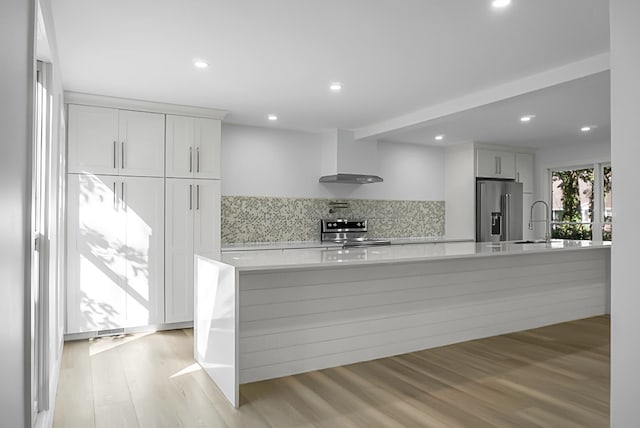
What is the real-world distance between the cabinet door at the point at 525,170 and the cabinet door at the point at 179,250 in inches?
210

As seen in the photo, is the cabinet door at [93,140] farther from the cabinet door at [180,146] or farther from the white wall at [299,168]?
the white wall at [299,168]

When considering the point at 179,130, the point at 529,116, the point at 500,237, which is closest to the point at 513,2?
the point at 529,116

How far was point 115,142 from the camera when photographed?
4316 mm

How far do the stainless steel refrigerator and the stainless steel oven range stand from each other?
1755 mm

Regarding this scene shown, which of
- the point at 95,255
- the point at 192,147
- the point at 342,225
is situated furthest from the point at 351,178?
the point at 95,255

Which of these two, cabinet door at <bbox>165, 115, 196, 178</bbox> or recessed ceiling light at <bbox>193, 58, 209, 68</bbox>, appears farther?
cabinet door at <bbox>165, 115, 196, 178</bbox>

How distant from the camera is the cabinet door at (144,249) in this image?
436 cm

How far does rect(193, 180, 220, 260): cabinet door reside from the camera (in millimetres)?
4691

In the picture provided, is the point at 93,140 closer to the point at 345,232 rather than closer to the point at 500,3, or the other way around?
the point at 345,232

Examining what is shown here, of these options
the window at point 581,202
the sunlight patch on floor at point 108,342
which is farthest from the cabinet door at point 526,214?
the sunlight patch on floor at point 108,342

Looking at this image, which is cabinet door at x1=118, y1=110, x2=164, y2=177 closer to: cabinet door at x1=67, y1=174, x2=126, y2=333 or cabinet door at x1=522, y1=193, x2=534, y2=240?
cabinet door at x1=67, y1=174, x2=126, y2=333
